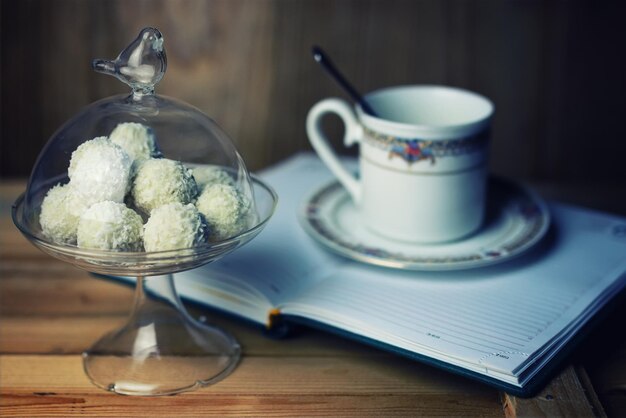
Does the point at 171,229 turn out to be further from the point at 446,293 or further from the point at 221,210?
the point at 446,293

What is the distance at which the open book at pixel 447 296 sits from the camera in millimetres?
543

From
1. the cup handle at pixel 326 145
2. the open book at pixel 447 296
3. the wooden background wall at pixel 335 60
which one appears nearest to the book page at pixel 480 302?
the open book at pixel 447 296

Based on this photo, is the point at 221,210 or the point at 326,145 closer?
the point at 221,210

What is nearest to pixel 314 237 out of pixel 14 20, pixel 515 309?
pixel 515 309

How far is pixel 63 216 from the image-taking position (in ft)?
1.71

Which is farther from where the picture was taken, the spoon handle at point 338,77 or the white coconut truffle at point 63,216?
the spoon handle at point 338,77

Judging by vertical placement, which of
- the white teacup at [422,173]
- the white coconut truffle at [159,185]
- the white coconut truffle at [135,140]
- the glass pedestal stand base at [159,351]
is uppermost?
the white coconut truffle at [135,140]

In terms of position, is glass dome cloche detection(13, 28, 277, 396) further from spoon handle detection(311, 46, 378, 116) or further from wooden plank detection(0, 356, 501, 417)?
spoon handle detection(311, 46, 378, 116)

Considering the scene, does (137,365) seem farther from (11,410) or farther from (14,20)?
(14,20)

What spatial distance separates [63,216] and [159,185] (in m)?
0.07

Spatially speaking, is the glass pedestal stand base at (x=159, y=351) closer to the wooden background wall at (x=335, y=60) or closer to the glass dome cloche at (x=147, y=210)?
the glass dome cloche at (x=147, y=210)

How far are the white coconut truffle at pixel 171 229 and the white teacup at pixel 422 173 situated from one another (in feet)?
0.74

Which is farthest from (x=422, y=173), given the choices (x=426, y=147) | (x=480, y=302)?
(x=480, y=302)

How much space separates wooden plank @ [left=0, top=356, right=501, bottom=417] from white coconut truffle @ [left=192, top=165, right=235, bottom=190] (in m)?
0.14
